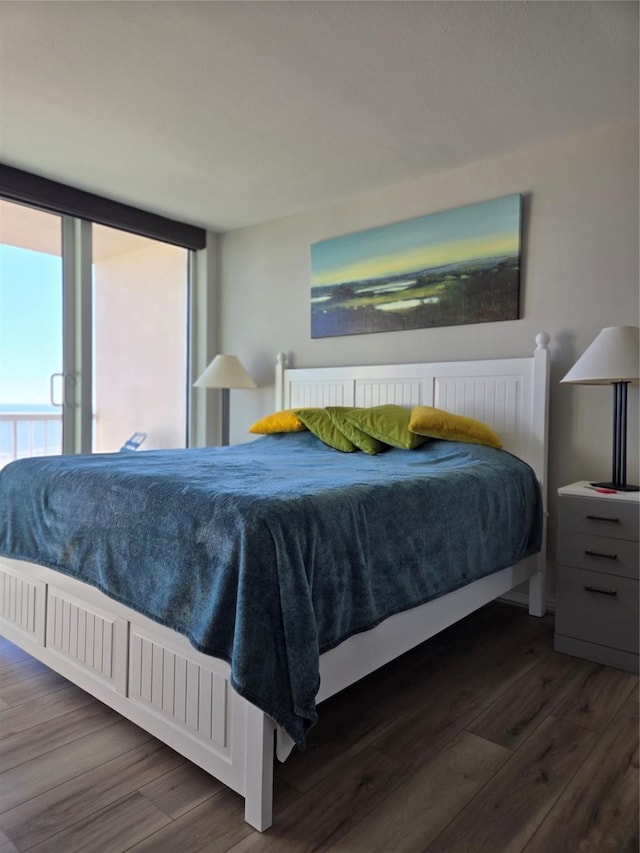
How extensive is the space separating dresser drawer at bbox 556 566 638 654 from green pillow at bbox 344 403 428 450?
0.86 m

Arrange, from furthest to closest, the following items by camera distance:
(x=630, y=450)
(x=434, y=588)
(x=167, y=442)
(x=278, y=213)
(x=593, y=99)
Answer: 1. (x=167, y=442)
2. (x=278, y=213)
3. (x=630, y=450)
4. (x=593, y=99)
5. (x=434, y=588)

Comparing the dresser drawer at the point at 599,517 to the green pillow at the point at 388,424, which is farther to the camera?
the green pillow at the point at 388,424

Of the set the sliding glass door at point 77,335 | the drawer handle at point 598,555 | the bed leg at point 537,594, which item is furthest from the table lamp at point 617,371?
the sliding glass door at point 77,335

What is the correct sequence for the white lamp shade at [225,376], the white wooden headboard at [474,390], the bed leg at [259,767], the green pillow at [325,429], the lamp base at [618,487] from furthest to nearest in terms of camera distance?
1. the white lamp shade at [225,376]
2. the green pillow at [325,429]
3. the white wooden headboard at [474,390]
4. the lamp base at [618,487]
5. the bed leg at [259,767]

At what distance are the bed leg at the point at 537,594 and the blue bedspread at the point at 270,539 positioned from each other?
1.14ft

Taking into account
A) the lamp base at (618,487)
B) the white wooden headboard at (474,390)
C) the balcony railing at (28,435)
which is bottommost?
the lamp base at (618,487)

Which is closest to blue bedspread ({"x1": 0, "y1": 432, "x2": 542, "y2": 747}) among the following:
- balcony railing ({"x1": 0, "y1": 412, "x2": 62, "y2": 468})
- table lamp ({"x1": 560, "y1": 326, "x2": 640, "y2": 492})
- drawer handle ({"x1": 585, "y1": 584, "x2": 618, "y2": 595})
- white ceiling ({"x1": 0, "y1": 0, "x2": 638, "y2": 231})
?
drawer handle ({"x1": 585, "y1": 584, "x2": 618, "y2": 595})

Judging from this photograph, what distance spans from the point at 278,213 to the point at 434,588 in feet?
9.72

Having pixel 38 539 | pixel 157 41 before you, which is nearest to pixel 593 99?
pixel 157 41

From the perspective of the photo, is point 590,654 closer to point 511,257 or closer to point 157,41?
point 511,257

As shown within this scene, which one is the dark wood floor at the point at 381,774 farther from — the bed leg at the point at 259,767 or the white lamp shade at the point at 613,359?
the white lamp shade at the point at 613,359

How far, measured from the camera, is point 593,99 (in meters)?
2.38

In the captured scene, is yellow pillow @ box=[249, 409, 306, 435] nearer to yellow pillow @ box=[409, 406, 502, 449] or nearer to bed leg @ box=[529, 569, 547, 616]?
yellow pillow @ box=[409, 406, 502, 449]

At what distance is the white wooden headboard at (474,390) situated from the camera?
2.75 meters
